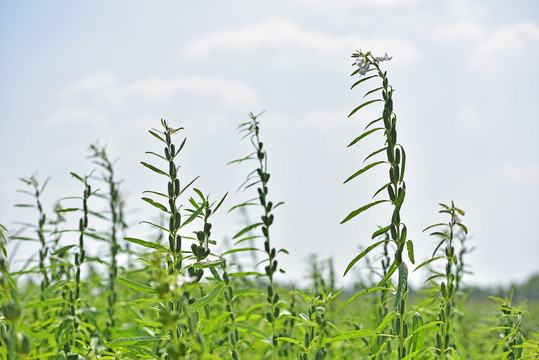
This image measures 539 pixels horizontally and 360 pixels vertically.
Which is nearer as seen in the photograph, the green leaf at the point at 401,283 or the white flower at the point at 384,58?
the green leaf at the point at 401,283

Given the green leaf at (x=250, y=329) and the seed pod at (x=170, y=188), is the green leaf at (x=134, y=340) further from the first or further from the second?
the green leaf at (x=250, y=329)

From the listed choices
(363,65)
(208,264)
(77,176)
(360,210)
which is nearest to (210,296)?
(208,264)

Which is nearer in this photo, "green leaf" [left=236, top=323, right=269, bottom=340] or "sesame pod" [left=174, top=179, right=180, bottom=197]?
"sesame pod" [left=174, top=179, right=180, bottom=197]

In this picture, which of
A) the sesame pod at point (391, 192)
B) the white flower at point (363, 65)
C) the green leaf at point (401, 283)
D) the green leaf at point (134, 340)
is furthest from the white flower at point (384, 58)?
the green leaf at point (134, 340)

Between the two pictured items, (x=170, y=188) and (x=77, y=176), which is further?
(x=77, y=176)

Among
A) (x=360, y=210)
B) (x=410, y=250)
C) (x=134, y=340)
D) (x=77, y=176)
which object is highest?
(x=77, y=176)

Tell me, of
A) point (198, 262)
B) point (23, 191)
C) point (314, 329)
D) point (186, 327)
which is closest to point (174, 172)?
point (198, 262)

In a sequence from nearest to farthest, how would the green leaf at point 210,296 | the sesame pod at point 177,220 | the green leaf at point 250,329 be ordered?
1. the green leaf at point 210,296
2. the sesame pod at point 177,220
3. the green leaf at point 250,329

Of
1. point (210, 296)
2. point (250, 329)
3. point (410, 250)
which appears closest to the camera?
point (210, 296)

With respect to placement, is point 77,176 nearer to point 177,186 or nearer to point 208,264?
point 177,186

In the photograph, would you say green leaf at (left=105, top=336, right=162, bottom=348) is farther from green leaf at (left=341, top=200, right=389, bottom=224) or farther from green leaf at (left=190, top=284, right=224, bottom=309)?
green leaf at (left=341, top=200, right=389, bottom=224)

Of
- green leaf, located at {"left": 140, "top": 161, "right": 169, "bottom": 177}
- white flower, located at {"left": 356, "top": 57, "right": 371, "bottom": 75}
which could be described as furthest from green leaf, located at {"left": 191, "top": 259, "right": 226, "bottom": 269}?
white flower, located at {"left": 356, "top": 57, "right": 371, "bottom": 75}

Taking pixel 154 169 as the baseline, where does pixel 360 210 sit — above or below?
below

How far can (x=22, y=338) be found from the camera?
3.36 feet
